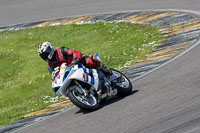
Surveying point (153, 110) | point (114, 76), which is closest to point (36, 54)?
point (114, 76)

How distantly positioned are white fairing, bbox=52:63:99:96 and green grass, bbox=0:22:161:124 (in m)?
1.74

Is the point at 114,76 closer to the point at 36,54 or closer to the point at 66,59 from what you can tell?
the point at 66,59

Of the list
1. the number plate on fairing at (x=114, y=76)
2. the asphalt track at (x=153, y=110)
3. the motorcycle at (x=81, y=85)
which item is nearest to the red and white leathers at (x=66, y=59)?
the motorcycle at (x=81, y=85)

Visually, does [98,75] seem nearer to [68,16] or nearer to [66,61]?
[66,61]

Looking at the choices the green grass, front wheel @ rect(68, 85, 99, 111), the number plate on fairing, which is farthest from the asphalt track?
the green grass

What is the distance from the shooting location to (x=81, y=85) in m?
8.86

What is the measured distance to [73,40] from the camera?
1633 centimetres

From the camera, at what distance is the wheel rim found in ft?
28.1

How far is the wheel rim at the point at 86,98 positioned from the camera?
857cm

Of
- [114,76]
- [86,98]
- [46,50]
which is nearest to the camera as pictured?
[86,98]

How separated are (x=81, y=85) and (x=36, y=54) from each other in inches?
282

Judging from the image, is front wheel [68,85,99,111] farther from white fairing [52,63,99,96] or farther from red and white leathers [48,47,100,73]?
red and white leathers [48,47,100,73]

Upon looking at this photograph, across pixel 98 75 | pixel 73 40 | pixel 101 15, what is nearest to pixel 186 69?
pixel 98 75

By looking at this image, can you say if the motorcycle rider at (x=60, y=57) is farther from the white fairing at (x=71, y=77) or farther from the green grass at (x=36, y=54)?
the green grass at (x=36, y=54)
